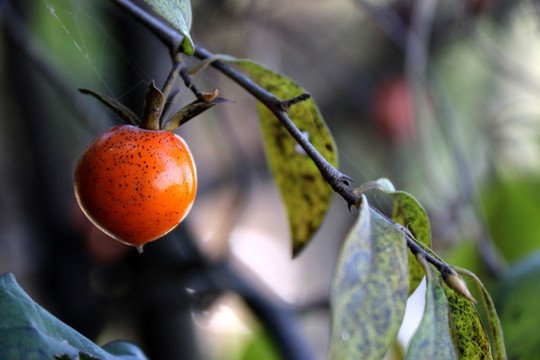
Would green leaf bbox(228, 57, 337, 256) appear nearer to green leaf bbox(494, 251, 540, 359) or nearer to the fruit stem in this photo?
the fruit stem

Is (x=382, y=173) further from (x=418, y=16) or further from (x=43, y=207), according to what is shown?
(x=43, y=207)

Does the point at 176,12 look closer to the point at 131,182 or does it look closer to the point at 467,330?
the point at 131,182

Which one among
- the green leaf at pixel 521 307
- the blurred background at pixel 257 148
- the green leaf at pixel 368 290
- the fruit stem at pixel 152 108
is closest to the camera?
the green leaf at pixel 368 290

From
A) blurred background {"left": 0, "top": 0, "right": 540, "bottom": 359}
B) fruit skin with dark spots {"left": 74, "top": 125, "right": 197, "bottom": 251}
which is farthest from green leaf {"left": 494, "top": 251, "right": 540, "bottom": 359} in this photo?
fruit skin with dark spots {"left": 74, "top": 125, "right": 197, "bottom": 251}

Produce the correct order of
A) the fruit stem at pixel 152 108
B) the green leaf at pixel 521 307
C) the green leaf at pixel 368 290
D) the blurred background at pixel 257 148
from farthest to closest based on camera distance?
the blurred background at pixel 257 148, the green leaf at pixel 521 307, the fruit stem at pixel 152 108, the green leaf at pixel 368 290

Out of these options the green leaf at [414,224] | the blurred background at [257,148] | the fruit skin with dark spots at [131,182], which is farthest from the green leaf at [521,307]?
the fruit skin with dark spots at [131,182]

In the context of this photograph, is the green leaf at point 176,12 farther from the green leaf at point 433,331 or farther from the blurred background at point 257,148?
the blurred background at point 257,148

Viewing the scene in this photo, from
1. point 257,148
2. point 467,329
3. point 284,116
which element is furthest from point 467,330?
point 257,148
